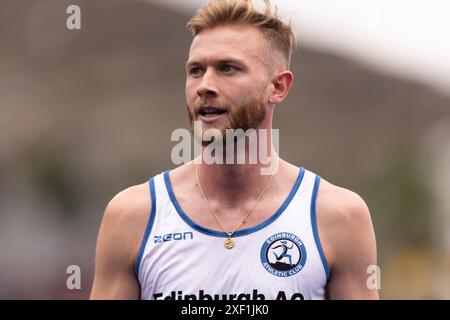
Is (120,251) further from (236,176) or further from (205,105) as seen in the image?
(205,105)

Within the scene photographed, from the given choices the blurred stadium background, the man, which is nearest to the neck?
the man

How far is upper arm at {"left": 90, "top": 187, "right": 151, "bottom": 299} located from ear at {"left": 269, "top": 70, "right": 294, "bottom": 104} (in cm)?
150

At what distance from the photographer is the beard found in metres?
7.29

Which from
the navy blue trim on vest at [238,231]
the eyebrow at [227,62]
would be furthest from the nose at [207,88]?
the navy blue trim on vest at [238,231]

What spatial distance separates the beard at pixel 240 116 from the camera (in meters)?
7.29

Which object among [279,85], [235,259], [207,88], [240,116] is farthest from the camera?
[279,85]

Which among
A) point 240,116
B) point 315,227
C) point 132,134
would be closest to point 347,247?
point 315,227

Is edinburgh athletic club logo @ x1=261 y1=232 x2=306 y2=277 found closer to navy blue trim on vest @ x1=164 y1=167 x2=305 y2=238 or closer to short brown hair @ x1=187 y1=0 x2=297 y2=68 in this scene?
navy blue trim on vest @ x1=164 y1=167 x2=305 y2=238

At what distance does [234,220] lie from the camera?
24.7ft

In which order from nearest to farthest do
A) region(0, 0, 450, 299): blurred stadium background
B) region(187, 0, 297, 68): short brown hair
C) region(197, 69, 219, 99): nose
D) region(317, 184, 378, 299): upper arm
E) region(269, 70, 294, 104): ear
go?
region(197, 69, 219, 99): nose
region(317, 184, 378, 299): upper arm
region(187, 0, 297, 68): short brown hair
region(269, 70, 294, 104): ear
region(0, 0, 450, 299): blurred stadium background

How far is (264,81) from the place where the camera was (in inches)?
300

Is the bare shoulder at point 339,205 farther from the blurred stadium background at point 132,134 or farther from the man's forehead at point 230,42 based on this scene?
the blurred stadium background at point 132,134

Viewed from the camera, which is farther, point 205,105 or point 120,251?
point 120,251

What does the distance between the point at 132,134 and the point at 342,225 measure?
29.6m
